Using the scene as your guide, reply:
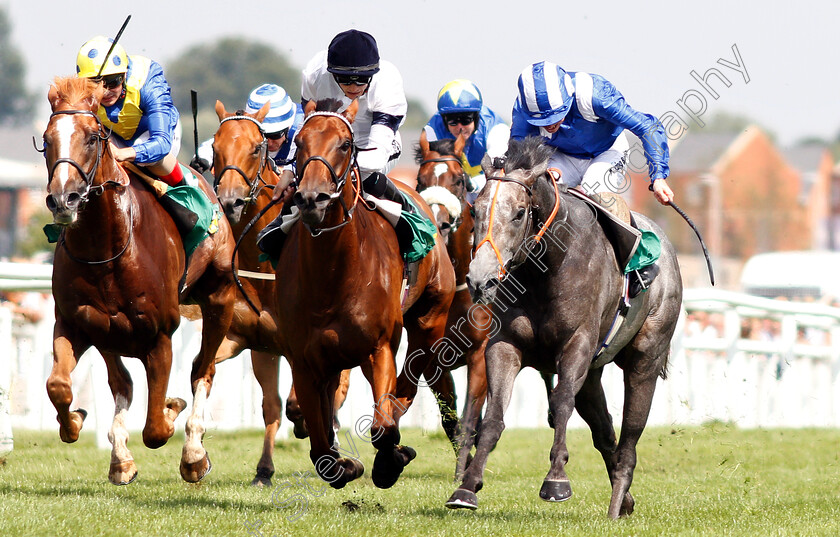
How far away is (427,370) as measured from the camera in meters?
7.59

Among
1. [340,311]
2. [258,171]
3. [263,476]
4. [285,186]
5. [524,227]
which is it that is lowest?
[263,476]

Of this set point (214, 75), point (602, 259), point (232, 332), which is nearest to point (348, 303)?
point (602, 259)

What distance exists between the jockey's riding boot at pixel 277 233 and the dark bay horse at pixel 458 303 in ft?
5.10

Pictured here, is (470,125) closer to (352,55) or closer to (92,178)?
(352,55)

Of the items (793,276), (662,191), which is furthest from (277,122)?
(793,276)

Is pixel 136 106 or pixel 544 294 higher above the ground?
pixel 136 106

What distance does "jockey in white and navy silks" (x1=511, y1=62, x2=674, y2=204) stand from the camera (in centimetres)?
671

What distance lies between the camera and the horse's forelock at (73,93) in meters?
5.97

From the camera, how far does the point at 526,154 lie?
5922mm

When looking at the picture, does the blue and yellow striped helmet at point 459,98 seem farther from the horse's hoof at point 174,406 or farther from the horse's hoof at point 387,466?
the horse's hoof at point 387,466

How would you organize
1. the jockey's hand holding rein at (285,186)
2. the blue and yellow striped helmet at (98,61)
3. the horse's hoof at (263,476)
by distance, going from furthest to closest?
the horse's hoof at (263,476) < the blue and yellow striped helmet at (98,61) < the jockey's hand holding rein at (285,186)

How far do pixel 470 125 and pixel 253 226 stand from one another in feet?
8.29

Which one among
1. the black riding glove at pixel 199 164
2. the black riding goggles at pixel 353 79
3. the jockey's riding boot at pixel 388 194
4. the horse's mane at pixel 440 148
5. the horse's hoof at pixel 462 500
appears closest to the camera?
the horse's hoof at pixel 462 500

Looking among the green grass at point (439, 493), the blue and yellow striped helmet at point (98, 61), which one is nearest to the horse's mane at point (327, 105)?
the blue and yellow striped helmet at point (98, 61)
